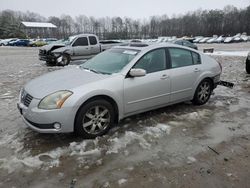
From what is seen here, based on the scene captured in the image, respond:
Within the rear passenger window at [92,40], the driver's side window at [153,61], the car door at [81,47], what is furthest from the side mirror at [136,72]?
the rear passenger window at [92,40]

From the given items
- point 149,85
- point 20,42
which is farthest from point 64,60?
point 20,42

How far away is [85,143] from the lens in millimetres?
3949

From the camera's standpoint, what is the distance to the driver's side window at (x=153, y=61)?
470cm

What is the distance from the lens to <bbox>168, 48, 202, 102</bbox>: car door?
202 inches

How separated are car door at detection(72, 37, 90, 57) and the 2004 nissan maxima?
9.01m

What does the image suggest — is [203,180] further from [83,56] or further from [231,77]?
[83,56]

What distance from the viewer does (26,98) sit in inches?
160

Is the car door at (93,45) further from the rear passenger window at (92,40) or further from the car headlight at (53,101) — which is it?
the car headlight at (53,101)

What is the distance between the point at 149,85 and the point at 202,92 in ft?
6.05

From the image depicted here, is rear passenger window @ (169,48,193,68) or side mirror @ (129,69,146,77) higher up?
rear passenger window @ (169,48,193,68)

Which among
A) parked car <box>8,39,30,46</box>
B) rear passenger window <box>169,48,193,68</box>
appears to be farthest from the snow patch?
parked car <box>8,39,30,46</box>

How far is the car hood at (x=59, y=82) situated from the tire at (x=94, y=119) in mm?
402

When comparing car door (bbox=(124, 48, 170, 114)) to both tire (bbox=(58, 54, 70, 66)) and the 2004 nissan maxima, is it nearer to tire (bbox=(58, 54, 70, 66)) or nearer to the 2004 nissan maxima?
the 2004 nissan maxima

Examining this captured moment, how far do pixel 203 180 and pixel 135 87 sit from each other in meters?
1.98
